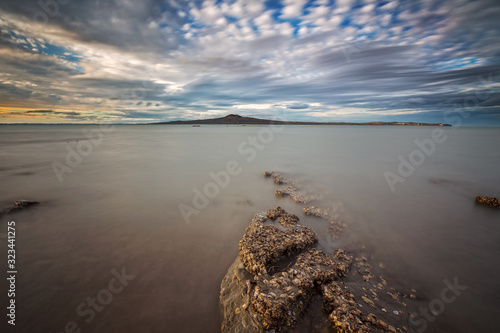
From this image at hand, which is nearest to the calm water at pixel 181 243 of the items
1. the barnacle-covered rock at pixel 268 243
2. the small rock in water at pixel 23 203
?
the small rock in water at pixel 23 203

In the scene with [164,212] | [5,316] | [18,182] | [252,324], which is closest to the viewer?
[252,324]

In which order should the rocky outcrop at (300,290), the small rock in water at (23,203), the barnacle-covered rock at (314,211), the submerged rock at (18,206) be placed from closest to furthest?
the rocky outcrop at (300,290)
the submerged rock at (18,206)
the barnacle-covered rock at (314,211)
the small rock in water at (23,203)

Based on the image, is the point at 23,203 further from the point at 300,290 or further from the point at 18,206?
the point at 300,290

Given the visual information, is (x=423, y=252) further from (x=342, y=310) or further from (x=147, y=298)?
(x=147, y=298)

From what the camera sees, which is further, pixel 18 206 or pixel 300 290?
pixel 18 206

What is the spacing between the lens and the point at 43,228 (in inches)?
257

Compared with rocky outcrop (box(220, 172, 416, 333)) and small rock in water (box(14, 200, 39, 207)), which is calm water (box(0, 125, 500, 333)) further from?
rocky outcrop (box(220, 172, 416, 333))

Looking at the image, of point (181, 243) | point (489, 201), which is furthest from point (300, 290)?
point (489, 201)

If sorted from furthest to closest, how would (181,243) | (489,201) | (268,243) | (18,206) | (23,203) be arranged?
(489,201)
(23,203)
(18,206)
(181,243)
(268,243)

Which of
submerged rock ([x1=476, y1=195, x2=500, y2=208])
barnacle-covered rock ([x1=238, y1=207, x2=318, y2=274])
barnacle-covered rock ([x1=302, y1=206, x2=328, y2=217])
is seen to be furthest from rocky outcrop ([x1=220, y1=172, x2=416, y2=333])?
submerged rock ([x1=476, y1=195, x2=500, y2=208])

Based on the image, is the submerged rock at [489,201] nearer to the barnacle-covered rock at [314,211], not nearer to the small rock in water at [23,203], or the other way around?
the barnacle-covered rock at [314,211]

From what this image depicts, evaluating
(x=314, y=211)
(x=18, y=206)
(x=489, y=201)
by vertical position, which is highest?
(x=489, y=201)

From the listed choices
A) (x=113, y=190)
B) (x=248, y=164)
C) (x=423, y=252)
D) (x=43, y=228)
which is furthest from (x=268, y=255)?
(x=248, y=164)

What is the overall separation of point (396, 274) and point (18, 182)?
17408 millimetres
